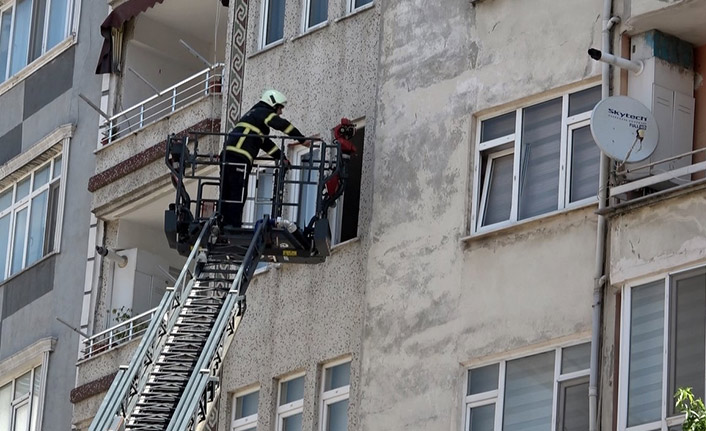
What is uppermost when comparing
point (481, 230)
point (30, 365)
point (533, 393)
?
point (30, 365)

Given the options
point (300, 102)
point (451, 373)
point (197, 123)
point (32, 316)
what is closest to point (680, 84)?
point (451, 373)

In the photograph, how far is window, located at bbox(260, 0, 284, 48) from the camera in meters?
28.4

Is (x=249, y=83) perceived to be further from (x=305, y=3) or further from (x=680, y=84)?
(x=680, y=84)

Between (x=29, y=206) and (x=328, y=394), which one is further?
(x=29, y=206)

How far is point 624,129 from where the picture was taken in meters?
22.1

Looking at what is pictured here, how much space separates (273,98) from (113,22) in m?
6.09

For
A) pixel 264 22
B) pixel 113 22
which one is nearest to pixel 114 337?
pixel 113 22

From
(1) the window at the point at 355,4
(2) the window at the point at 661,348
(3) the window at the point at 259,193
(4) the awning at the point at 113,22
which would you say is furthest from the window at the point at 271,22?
(2) the window at the point at 661,348

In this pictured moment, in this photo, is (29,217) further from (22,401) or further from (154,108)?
(22,401)

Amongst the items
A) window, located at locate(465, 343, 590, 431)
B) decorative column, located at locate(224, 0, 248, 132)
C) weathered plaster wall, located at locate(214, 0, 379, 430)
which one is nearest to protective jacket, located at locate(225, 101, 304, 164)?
weathered plaster wall, located at locate(214, 0, 379, 430)

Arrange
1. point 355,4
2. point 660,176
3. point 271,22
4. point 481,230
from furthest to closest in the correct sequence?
point 271,22 → point 355,4 → point 481,230 → point 660,176

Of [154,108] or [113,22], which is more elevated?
[113,22]

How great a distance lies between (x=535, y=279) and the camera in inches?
909

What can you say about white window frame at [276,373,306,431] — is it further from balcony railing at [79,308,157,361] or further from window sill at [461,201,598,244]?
balcony railing at [79,308,157,361]
